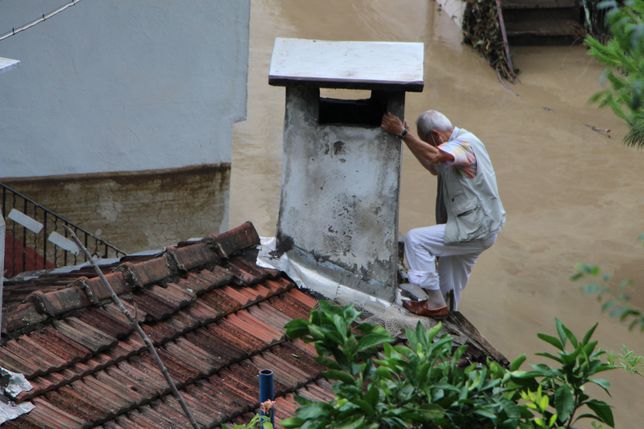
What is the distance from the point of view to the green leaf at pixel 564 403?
3752mm

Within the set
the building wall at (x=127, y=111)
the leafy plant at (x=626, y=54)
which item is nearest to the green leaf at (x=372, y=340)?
the leafy plant at (x=626, y=54)

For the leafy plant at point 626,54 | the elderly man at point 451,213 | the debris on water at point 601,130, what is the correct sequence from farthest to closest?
the debris on water at point 601,130 < the elderly man at point 451,213 < the leafy plant at point 626,54

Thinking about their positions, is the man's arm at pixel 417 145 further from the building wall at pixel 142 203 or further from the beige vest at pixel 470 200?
→ the building wall at pixel 142 203

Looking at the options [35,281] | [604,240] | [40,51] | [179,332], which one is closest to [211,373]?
[179,332]

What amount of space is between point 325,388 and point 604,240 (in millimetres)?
12321

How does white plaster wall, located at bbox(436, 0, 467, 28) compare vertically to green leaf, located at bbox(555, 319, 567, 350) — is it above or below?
below

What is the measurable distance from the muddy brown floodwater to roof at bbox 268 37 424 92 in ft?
25.3

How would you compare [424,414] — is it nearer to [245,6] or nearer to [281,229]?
[281,229]

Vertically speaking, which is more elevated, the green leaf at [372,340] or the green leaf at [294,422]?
the green leaf at [372,340]

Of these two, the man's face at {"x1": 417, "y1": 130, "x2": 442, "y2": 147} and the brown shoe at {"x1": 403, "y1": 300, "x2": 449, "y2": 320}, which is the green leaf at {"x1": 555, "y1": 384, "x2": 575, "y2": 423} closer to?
the brown shoe at {"x1": 403, "y1": 300, "x2": 449, "y2": 320}

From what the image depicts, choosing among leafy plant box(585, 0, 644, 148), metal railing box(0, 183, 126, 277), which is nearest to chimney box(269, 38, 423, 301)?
leafy plant box(585, 0, 644, 148)

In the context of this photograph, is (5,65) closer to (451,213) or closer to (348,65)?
(348,65)

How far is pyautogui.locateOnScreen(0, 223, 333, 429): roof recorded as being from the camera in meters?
5.76

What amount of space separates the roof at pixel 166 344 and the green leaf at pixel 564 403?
239 cm
